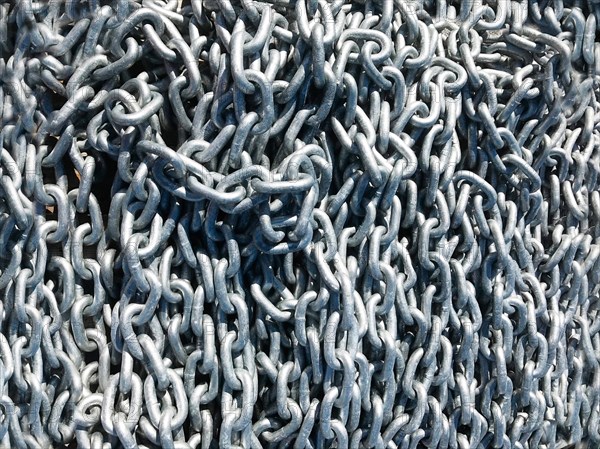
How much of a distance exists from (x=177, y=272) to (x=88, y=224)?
0.58 feet

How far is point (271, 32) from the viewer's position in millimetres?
1166

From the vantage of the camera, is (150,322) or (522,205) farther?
(522,205)

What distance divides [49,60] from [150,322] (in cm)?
48

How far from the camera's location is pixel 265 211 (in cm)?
117

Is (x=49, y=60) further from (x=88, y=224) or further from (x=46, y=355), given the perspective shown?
(x=46, y=355)

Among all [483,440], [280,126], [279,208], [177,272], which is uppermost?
[280,126]

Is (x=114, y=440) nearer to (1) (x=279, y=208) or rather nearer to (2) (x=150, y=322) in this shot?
(2) (x=150, y=322)

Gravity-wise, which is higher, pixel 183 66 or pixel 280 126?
pixel 183 66

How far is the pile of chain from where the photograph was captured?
1150 millimetres

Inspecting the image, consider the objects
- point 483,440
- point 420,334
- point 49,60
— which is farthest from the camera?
point 483,440

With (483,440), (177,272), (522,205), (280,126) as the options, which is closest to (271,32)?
(280,126)

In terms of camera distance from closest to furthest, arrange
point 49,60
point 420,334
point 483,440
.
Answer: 1. point 49,60
2. point 420,334
3. point 483,440

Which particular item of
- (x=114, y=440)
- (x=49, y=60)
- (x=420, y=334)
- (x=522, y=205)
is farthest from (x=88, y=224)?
(x=522, y=205)

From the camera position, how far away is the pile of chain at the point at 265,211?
1.15 meters
